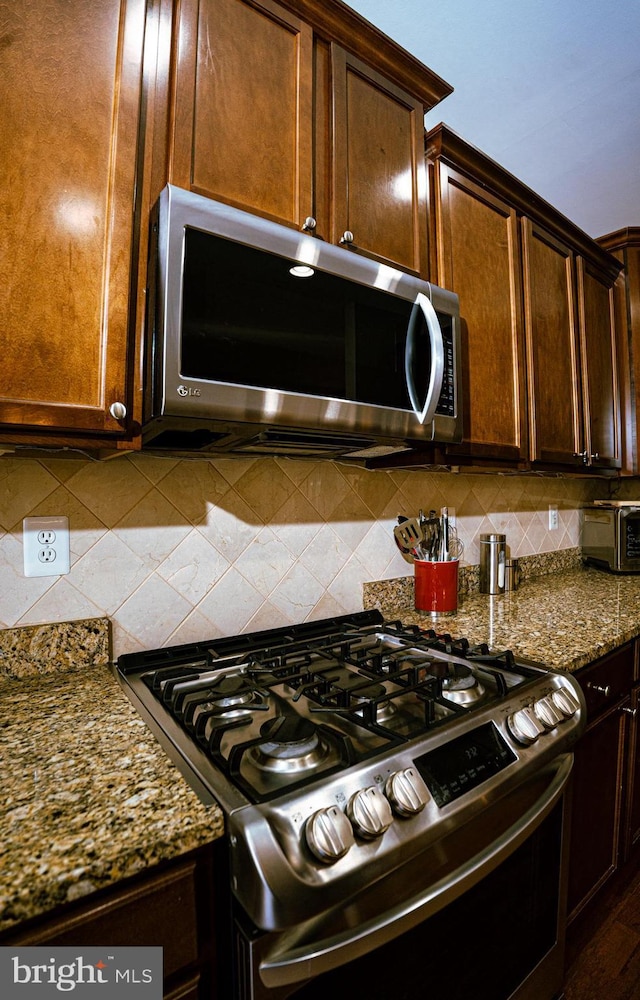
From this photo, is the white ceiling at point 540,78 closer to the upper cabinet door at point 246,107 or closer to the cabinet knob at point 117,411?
the upper cabinet door at point 246,107

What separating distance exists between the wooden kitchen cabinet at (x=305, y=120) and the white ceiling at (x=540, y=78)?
0.18 meters

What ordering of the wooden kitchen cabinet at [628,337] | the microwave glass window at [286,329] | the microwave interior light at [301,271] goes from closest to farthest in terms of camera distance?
the microwave glass window at [286,329], the microwave interior light at [301,271], the wooden kitchen cabinet at [628,337]

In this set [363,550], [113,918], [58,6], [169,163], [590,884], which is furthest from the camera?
[363,550]

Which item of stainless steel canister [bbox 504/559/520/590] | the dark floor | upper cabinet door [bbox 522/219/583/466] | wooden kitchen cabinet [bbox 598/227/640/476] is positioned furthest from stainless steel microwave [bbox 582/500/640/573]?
the dark floor

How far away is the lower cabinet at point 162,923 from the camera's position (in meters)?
0.54

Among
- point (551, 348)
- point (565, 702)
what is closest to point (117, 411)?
point (565, 702)

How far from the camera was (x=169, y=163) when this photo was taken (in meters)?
0.94

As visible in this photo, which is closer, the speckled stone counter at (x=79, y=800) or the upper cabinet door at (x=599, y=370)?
the speckled stone counter at (x=79, y=800)

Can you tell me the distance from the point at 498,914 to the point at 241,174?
1511 millimetres

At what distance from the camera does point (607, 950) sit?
1.37 meters

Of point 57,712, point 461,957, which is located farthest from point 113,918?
point 461,957

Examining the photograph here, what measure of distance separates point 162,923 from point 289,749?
26cm

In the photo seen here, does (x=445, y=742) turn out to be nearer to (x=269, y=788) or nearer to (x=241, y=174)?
(x=269, y=788)

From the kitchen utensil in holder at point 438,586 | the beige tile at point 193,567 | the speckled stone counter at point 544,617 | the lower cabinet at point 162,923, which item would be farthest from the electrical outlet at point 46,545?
the kitchen utensil in holder at point 438,586
